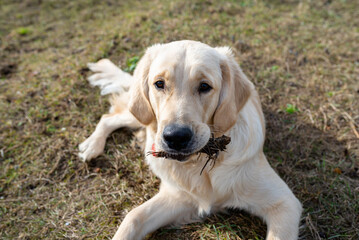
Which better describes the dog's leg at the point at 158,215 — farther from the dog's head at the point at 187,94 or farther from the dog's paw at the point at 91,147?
the dog's paw at the point at 91,147

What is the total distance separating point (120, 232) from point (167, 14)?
14.8 ft

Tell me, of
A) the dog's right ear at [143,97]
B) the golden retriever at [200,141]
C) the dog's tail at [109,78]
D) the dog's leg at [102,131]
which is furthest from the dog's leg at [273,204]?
the dog's tail at [109,78]

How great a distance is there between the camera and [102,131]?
386 cm

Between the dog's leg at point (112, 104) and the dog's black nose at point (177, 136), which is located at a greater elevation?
the dog's black nose at point (177, 136)

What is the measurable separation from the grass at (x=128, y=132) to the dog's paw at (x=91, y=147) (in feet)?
0.40

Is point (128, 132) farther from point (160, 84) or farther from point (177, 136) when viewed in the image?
point (177, 136)

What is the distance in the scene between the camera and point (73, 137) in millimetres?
3920

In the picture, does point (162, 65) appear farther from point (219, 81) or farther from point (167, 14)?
point (167, 14)

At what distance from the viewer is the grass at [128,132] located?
3.00 meters

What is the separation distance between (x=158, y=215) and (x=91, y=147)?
53.9 inches

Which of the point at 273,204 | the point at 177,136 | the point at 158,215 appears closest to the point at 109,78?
the point at 158,215

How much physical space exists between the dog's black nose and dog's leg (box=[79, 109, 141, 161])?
6.03ft

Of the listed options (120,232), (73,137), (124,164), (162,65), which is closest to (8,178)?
(73,137)

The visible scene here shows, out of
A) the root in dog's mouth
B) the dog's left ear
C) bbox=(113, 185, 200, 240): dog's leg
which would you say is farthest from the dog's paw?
the dog's left ear
